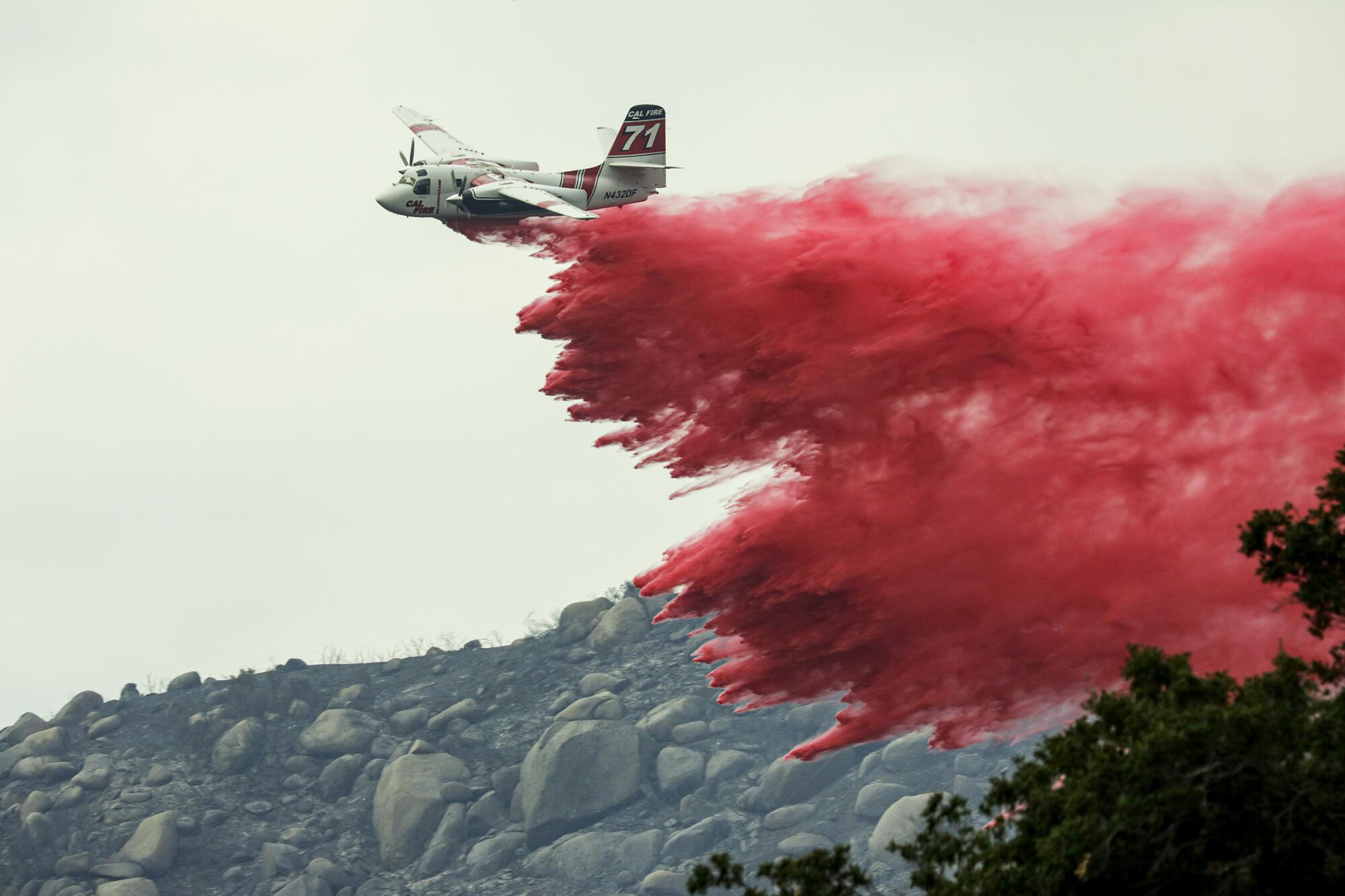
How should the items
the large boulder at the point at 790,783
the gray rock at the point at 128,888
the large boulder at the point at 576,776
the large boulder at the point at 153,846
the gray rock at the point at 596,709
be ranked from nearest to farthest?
the gray rock at the point at 128,888, the large boulder at the point at 153,846, the large boulder at the point at 576,776, the large boulder at the point at 790,783, the gray rock at the point at 596,709

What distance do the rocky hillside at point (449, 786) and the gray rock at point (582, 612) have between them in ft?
16.0

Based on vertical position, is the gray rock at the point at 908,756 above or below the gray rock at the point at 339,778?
below

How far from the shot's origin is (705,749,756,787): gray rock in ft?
432

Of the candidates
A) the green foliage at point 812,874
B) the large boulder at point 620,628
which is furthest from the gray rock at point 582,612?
the green foliage at point 812,874

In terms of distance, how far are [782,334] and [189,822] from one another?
335 ft

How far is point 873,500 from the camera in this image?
39.2m

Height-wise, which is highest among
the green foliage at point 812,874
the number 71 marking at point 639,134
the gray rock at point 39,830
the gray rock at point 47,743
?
the number 71 marking at point 639,134

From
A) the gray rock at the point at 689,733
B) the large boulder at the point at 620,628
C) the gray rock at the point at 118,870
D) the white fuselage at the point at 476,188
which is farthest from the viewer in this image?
the large boulder at the point at 620,628

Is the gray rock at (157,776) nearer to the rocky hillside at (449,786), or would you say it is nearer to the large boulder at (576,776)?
the rocky hillside at (449,786)

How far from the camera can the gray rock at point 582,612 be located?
505 feet

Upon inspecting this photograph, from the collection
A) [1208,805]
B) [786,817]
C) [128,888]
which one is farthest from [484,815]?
[1208,805]

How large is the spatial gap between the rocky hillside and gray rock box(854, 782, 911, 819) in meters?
0.16

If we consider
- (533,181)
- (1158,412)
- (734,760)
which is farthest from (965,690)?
(734,760)

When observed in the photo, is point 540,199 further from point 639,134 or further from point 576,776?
point 576,776
